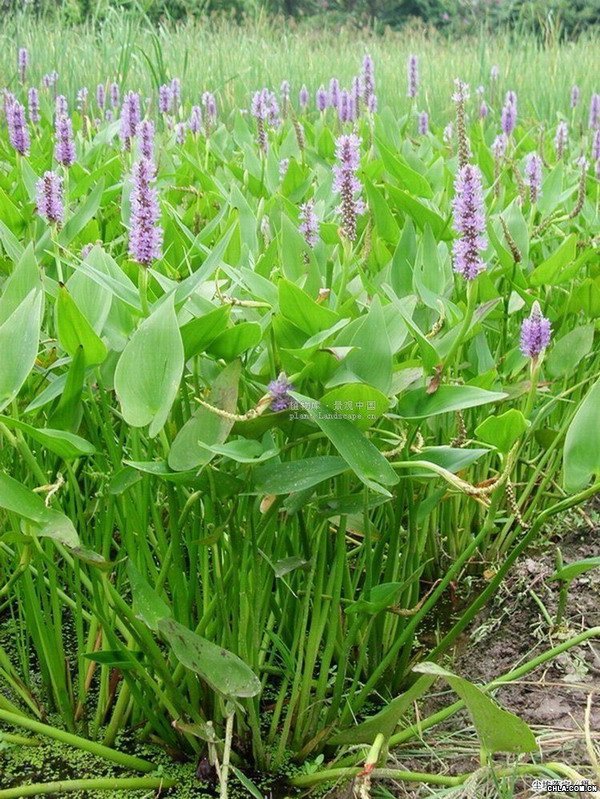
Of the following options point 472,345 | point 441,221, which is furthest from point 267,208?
point 472,345

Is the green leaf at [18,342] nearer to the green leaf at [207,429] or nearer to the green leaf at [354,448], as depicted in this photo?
the green leaf at [207,429]

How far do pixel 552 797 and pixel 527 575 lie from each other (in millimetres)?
623

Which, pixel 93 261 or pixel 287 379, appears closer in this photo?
pixel 287 379

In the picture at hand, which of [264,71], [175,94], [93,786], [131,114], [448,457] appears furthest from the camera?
[264,71]

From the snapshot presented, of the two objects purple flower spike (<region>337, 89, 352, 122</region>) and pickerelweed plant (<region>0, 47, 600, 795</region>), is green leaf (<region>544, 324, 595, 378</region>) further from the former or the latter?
purple flower spike (<region>337, 89, 352, 122</region>)

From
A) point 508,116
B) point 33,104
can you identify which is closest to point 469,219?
point 508,116

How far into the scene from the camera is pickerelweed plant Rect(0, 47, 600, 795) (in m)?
1.06

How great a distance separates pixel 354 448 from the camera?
3.40 feet

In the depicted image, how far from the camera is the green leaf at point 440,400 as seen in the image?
3.52 ft

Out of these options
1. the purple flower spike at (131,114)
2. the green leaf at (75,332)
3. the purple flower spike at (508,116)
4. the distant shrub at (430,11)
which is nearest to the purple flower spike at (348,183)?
the green leaf at (75,332)

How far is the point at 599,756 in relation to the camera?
4.34 feet

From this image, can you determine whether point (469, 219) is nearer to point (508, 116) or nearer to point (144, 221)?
point (144, 221)

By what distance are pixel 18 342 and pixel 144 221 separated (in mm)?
203

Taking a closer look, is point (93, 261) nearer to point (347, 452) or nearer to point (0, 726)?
point (347, 452)
